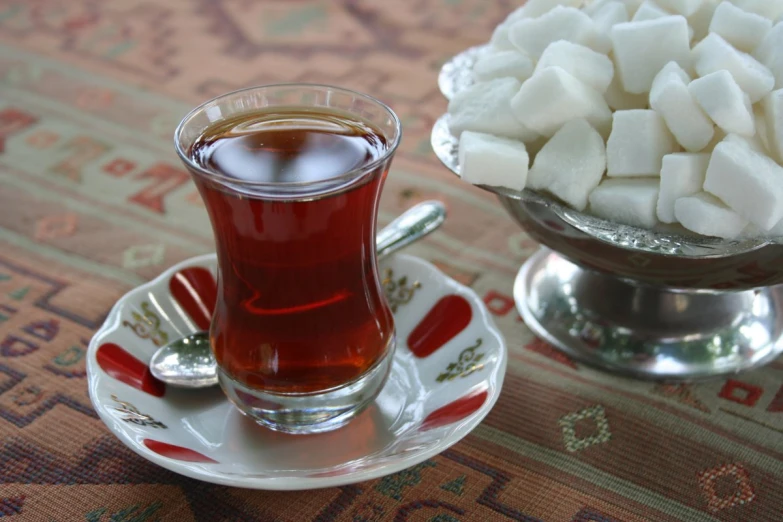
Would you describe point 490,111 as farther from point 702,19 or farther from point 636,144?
point 702,19

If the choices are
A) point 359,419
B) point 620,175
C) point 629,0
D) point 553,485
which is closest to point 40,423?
point 359,419

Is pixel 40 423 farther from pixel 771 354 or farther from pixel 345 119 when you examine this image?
pixel 771 354

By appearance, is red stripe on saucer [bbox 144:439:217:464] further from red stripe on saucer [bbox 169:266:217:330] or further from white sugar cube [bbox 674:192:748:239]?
white sugar cube [bbox 674:192:748:239]

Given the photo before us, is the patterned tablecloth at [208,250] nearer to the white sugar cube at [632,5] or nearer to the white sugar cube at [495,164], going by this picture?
the white sugar cube at [495,164]

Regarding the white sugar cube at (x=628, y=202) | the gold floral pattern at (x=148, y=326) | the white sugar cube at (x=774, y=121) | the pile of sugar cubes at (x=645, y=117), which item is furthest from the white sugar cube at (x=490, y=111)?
the gold floral pattern at (x=148, y=326)

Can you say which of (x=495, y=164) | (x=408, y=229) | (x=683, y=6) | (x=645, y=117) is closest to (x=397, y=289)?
(x=408, y=229)

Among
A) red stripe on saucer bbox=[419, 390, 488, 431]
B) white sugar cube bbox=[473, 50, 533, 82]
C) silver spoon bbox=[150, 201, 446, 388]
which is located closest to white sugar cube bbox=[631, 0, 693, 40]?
white sugar cube bbox=[473, 50, 533, 82]
